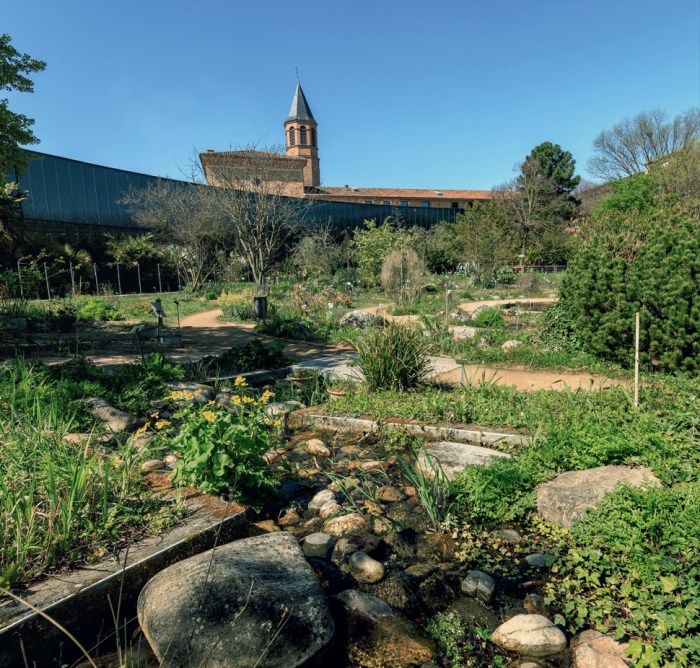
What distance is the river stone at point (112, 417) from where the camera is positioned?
13.2 ft

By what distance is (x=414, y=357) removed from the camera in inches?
207

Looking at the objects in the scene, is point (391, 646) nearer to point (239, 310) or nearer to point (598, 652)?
point (598, 652)

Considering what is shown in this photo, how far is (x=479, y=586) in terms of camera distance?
2.36 m

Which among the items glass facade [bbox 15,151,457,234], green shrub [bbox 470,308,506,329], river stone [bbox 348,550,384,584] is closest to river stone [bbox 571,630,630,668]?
river stone [bbox 348,550,384,584]

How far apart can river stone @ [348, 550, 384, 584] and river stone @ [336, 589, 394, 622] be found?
0.49ft

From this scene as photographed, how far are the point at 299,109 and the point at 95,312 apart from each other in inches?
1886

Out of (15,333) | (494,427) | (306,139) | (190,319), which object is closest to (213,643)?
(494,427)

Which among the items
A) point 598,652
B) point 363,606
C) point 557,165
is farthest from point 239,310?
point 557,165

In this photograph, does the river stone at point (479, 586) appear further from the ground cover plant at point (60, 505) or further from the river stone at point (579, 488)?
the ground cover plant at point (60, 505)

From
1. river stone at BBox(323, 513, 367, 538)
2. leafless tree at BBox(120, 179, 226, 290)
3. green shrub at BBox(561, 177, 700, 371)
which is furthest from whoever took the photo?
leafless tree at BBox(120, 179, 226, 290)

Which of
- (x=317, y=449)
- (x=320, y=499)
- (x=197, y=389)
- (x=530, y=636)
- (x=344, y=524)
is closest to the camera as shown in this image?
(x=530, y=636)

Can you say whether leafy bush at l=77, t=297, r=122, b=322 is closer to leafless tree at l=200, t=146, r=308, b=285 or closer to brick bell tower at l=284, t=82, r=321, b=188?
leafless tree at l=200, t=146, r=308, b=285

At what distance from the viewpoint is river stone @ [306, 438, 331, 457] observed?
161 inches

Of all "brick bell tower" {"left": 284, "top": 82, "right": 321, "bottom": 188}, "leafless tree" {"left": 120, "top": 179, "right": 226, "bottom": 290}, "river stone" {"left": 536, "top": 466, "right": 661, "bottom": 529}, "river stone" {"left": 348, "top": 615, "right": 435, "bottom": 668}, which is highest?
"brick bell tower" {"left": 284, "top": 82, "right": 321, "bottom": 188}
